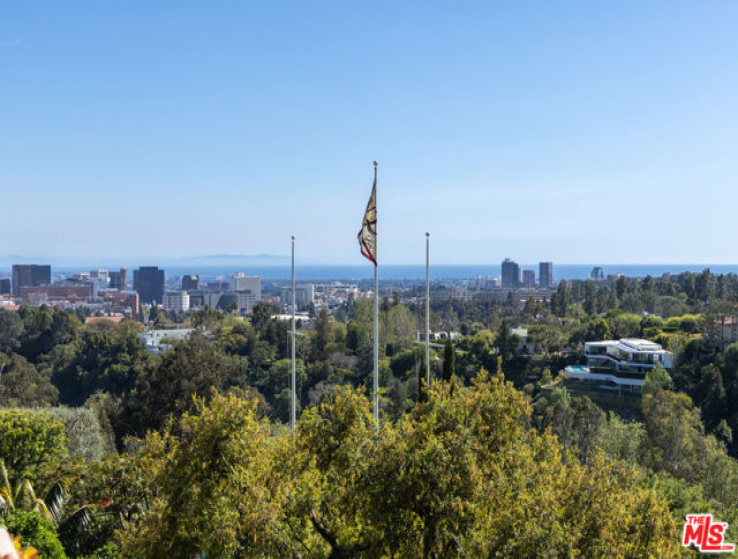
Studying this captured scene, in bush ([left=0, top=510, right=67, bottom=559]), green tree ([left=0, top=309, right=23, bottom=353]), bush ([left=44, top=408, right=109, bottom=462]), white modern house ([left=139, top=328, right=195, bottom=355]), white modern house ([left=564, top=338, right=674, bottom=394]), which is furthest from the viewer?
white modern house ([left=139, top=328, right=195, bottom=355])

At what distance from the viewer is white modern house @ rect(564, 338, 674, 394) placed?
4444 cm

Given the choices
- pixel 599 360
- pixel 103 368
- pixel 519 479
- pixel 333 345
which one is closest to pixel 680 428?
pixel 519 479

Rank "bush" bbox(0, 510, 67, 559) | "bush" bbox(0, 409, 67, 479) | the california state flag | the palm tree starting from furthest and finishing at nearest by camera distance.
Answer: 1. "bush" bbox(0, 409, 67, 479)
2. the california state flag
3. the palm tree
4. "bush" bbox(0, 510, 67, 559)

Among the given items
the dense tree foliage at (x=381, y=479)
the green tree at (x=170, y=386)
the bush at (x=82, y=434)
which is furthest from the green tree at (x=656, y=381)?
the bush at (x=82, y=434)

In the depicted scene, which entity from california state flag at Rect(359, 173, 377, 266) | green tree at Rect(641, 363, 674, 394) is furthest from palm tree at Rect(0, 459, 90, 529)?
green tree at Rect(641, 363, 674, 394)

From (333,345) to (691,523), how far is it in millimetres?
43510

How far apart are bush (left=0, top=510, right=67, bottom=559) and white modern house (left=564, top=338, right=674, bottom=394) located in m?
41.0

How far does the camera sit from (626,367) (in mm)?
45406

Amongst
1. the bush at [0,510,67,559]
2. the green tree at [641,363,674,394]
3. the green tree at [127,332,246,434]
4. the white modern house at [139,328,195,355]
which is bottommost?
the white modern house at [139,328,195,355]

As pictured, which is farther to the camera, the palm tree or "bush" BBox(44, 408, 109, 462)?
"bush" BBox(44, 408, 109, 462)

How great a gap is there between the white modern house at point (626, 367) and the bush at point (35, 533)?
41.0 meters

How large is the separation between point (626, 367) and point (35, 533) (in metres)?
43.1

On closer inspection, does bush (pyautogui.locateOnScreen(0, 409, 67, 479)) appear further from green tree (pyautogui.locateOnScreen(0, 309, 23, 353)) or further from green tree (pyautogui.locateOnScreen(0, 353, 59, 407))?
green tree (pyautogui.locateOnScreen(0, 309, 23, 353))

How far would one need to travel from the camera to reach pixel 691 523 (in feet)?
34.3
